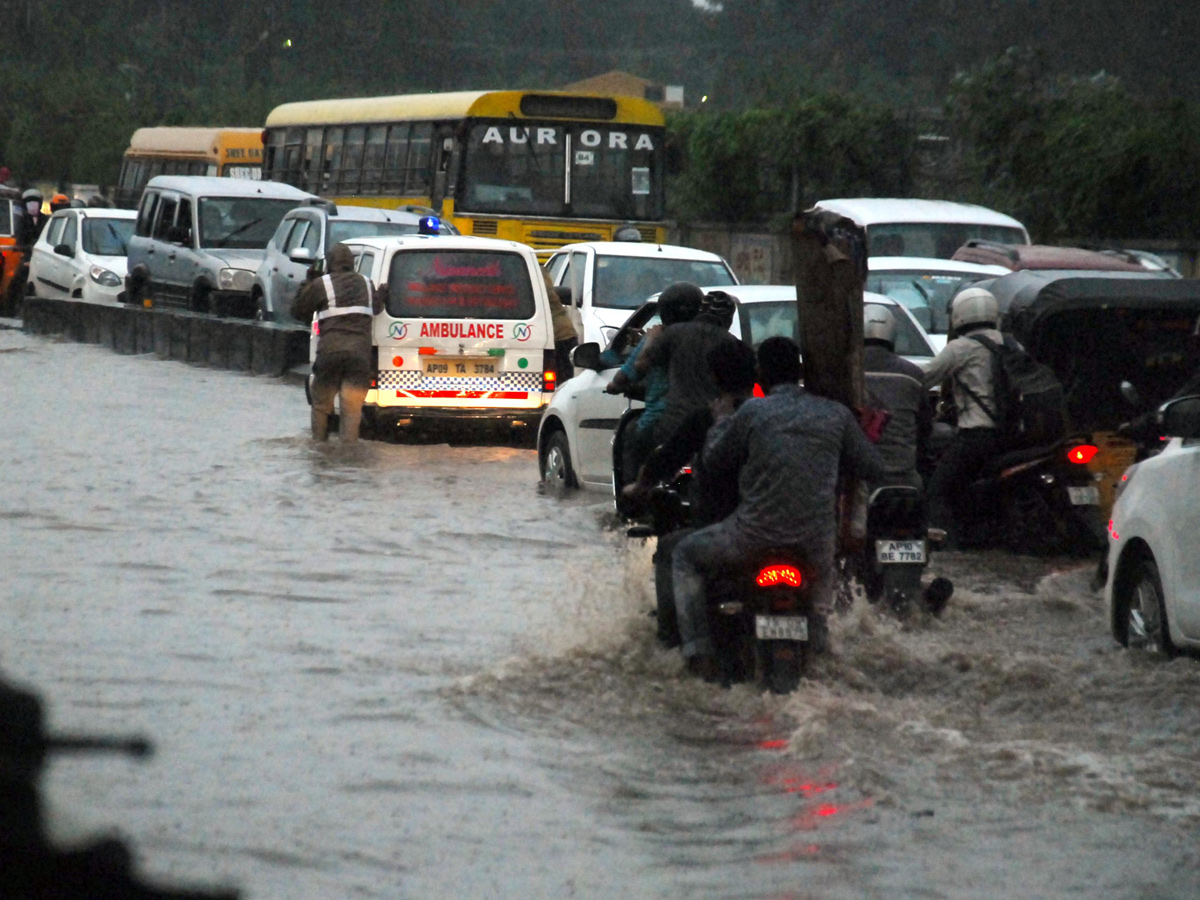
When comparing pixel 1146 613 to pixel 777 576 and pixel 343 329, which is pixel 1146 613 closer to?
pixel 777 576

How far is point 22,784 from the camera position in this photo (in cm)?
394

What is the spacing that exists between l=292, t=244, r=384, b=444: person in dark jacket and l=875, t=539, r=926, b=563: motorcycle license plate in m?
7.80

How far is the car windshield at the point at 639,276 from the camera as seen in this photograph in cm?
1961

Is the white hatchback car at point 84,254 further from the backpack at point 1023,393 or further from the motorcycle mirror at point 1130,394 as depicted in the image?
the motorcycle mirror at point 1130,394

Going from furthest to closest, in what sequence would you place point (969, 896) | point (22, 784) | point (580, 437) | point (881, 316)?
point (580, 437)
point (881, 316)
point (969, 896)
point (22, 784)

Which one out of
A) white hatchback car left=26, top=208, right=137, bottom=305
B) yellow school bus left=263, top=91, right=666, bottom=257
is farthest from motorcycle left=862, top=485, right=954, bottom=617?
white hatchback car left=26, top=208, right=137, bottom=305

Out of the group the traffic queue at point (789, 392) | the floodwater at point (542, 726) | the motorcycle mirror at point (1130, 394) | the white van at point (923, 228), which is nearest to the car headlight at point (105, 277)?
the traffic queue at point (789, 392)

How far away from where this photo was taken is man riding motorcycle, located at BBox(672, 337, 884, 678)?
7.79 metres

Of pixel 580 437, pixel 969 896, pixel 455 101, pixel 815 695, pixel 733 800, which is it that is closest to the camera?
pixel 969 896

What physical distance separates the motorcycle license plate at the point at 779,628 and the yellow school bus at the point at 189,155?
107 feet

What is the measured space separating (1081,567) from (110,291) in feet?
71.0

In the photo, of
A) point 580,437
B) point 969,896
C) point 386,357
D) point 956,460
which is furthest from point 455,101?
point 969,896

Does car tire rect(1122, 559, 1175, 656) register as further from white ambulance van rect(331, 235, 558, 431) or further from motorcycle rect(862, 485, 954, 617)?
white ambulance van rect(331, 235, 558, 431)

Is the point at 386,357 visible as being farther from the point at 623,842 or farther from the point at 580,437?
the point at 623,842
